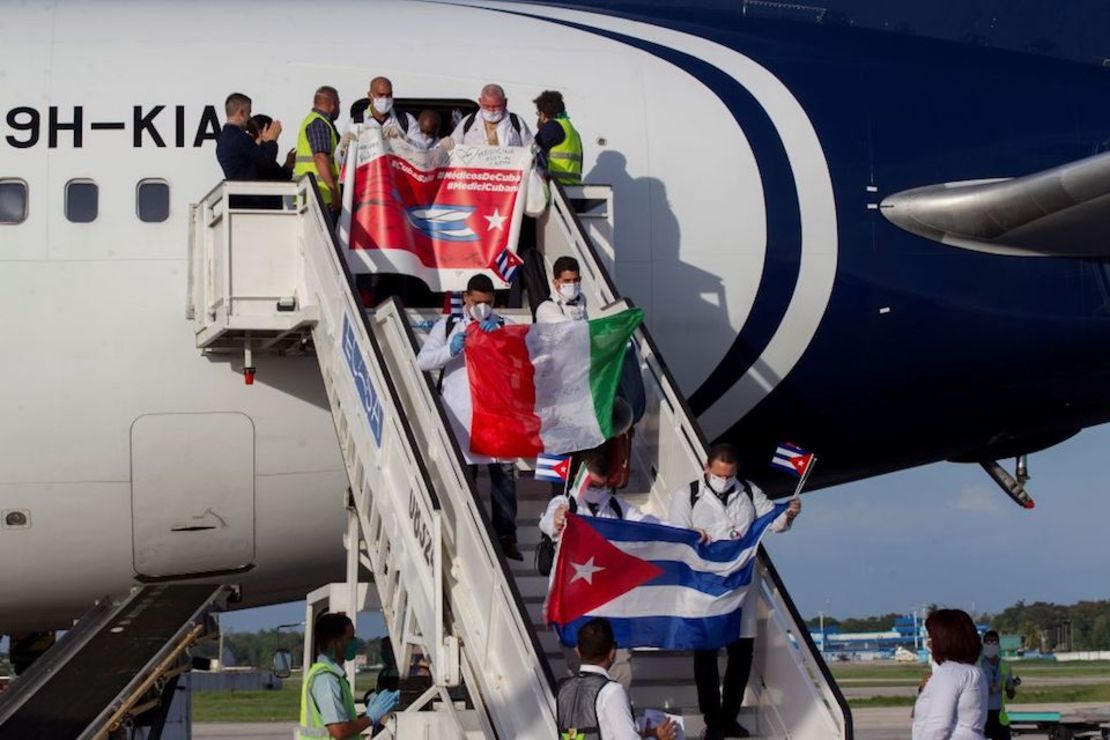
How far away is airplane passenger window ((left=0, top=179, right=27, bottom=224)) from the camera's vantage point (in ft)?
44.6

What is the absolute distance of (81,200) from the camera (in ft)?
44.8

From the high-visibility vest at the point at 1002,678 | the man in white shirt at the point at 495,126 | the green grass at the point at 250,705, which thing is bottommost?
the green grass at the point at 250,705

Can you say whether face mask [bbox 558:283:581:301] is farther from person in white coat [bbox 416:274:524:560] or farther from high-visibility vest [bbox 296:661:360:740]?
high-visibility vest [bbox 296:661:360:740]

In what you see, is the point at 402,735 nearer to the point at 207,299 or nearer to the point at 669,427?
the point at 669,427

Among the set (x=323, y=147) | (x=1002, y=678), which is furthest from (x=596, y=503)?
(x=1002, y=678)

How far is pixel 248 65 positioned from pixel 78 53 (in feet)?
4.36

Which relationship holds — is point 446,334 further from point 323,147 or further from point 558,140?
point 558,140

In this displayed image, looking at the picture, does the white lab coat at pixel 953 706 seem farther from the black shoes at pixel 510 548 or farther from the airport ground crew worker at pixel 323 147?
the airport ground crew worker at pixel 323 147

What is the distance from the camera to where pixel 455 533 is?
1040 centimetres

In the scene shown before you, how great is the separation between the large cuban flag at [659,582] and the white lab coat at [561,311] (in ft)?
6.74

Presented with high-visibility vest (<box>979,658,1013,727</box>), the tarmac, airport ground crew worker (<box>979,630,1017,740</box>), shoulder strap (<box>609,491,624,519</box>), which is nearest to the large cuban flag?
shoulder strap (<box>609,491,624,519</box>)

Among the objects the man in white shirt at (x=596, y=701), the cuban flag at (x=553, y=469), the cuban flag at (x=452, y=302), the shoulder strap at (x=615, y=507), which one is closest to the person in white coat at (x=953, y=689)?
the man in white shirt at (x=596, y=701)

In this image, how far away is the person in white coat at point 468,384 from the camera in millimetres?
11023

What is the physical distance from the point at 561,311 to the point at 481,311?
2.07 ft
